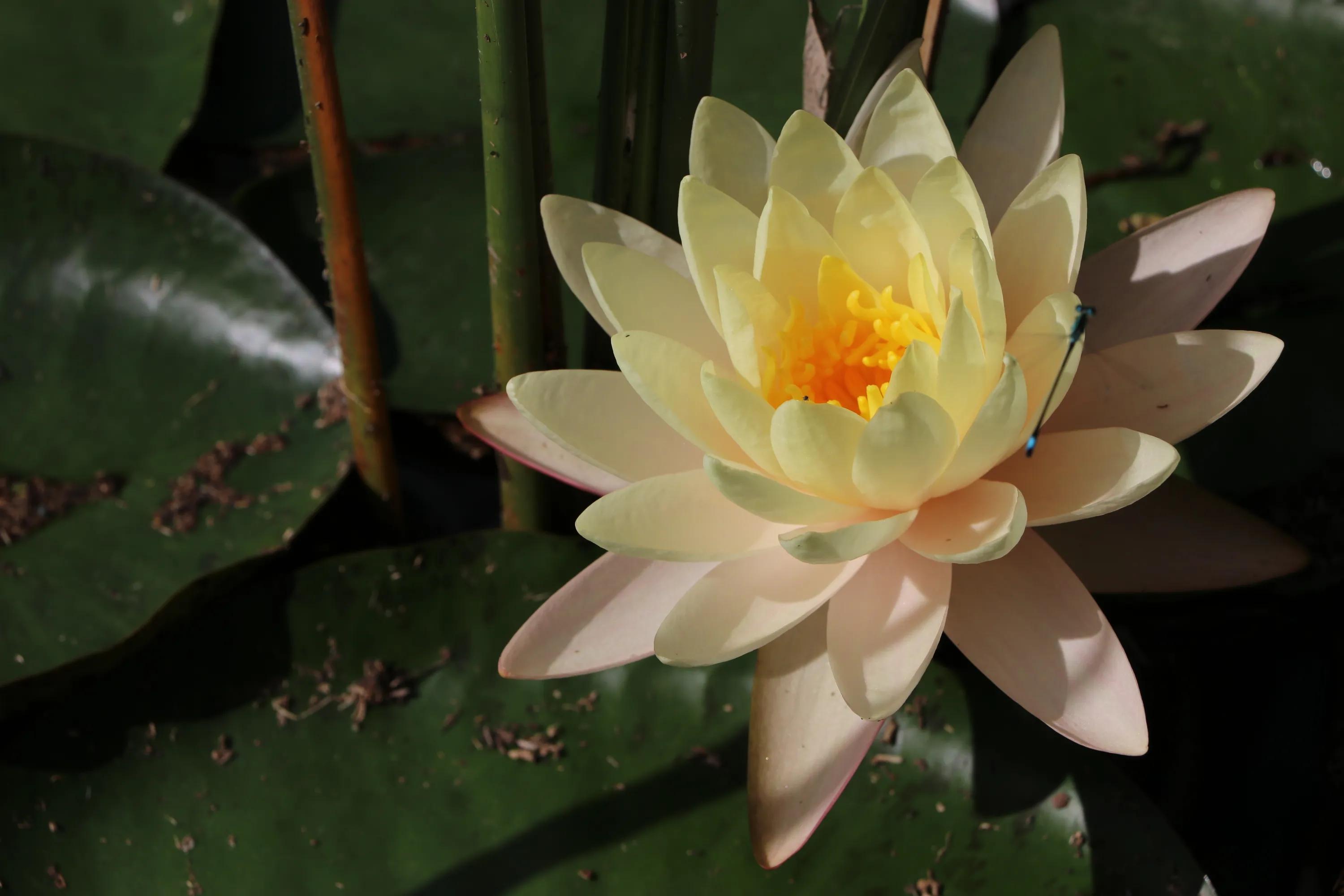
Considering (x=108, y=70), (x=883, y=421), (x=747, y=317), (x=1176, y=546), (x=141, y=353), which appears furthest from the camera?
(x=108, y=70)

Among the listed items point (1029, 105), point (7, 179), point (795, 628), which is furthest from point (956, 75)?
point (7, 179)

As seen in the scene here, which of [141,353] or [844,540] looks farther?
[141,353]

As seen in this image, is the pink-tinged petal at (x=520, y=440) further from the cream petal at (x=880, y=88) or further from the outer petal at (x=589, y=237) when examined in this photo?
the cream petal at (x=880, y=88)

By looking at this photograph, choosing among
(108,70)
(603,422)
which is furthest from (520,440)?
→ (108,70)

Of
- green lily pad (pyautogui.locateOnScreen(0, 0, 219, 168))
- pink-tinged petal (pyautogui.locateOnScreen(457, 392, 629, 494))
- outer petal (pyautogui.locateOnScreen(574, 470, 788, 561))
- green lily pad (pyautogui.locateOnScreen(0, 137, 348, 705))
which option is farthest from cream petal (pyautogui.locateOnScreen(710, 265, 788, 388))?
green lily pad (pyautogui.locateOnScreen(0, 0, 219, 168))

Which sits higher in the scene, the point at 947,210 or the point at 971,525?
the point at 947,210

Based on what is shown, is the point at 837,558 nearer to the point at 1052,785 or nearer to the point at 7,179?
the point at 1052,785

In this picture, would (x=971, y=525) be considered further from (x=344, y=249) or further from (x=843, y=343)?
(x=344, y=249)
